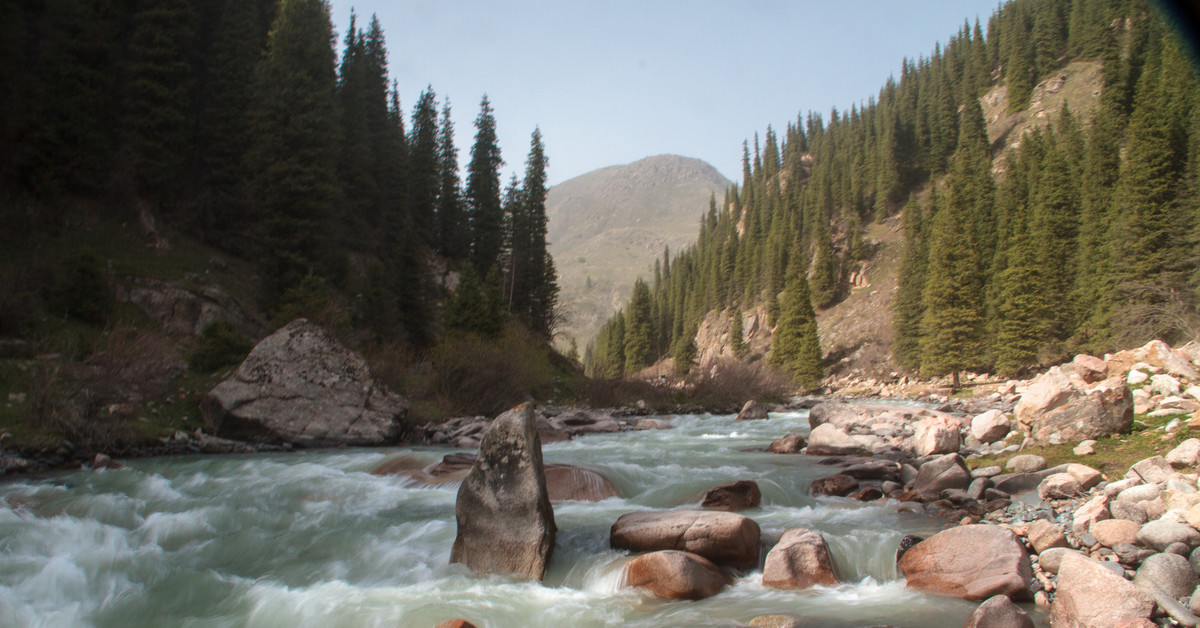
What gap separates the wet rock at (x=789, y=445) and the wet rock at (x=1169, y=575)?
1175 centimetres

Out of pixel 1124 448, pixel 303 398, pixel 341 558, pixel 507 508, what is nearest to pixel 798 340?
pixel 303 398

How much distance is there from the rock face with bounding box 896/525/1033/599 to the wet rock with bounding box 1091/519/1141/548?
2.98 ft

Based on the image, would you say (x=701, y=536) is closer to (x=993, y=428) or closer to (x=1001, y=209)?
(x=993, y=428)

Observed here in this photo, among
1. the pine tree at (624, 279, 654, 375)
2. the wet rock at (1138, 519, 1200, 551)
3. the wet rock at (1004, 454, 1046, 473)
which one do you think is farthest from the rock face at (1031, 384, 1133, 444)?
the pine tree at (624, 279, 654, 375)

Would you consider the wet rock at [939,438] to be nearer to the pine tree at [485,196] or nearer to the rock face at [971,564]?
the rock face at [971,564]

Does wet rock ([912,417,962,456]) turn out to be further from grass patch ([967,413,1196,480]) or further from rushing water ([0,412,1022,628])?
rushing water ([0,412,1022,628])

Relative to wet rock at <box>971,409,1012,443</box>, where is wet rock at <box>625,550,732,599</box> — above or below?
below

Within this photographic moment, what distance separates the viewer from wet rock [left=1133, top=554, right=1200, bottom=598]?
594 cm

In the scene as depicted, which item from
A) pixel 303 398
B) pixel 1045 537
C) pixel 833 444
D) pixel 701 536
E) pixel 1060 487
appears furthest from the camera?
pixel 303 398

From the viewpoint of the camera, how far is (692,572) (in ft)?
24.3

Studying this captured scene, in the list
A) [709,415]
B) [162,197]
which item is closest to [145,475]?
[162,197]

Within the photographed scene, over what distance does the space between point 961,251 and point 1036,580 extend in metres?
52.4

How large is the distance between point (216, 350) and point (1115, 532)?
23.5m

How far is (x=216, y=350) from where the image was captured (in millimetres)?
21203
